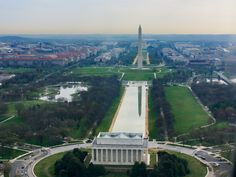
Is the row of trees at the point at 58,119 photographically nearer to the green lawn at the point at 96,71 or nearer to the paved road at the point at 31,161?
the paved road at the point at 31,161

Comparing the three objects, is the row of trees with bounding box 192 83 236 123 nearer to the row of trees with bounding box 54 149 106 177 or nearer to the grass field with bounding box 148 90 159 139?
the grass field with bounding box 148 90 159 139

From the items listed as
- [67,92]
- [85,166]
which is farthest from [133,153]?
[67,92]

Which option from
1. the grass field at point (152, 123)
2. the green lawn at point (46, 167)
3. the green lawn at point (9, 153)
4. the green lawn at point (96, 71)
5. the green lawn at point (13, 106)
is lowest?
the green lawn at point (96, 71)

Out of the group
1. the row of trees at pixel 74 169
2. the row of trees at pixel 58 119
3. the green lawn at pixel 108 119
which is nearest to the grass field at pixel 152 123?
the green lawn at pixel 108 119

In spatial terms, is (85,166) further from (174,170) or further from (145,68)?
(145,68)

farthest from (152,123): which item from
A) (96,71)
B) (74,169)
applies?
(96,71)

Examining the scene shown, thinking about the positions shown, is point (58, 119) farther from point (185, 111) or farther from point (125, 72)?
point (125, 72)
